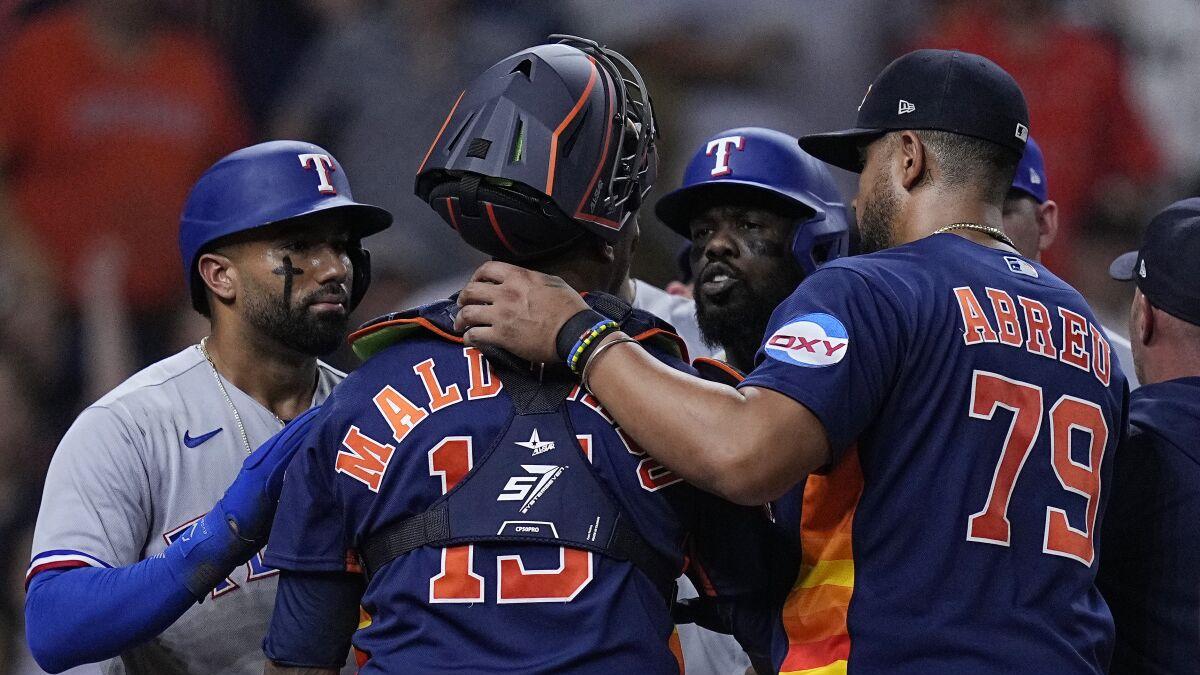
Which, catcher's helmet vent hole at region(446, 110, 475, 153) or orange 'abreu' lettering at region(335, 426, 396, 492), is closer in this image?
orange 'abreu' lettering at region(335, 426, 396, 492)

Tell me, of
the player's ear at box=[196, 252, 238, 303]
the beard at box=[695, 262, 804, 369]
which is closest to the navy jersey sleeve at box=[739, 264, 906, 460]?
the beard at box=[695, 262, 804, 369]

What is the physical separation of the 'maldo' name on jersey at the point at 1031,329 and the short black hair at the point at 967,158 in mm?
251

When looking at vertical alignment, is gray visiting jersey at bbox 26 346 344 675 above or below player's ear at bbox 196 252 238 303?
below

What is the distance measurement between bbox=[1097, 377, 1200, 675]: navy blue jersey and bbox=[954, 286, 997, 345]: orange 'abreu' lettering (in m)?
0.66

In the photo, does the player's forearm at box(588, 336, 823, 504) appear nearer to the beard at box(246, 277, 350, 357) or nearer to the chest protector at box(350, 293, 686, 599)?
the chest protector at box(350, 293, 686, 599)

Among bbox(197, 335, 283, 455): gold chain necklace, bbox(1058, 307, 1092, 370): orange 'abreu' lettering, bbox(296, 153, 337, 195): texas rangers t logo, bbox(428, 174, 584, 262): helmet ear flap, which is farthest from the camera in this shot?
bbox(296, 153, 337, 195): texas rangers t logo

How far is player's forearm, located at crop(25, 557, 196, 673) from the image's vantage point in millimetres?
2369

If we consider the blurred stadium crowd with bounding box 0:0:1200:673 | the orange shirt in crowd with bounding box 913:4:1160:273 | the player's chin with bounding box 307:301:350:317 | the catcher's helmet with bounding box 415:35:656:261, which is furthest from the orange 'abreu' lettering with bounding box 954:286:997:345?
the orange shirt in crowd with bounding box 913:4:1160:273

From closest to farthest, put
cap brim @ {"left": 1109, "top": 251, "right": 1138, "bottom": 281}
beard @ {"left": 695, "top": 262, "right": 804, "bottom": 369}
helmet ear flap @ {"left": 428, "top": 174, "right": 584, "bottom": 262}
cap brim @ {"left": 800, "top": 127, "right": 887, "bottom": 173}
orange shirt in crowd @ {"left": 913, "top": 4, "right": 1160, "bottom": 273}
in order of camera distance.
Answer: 1. helmet ear flap @ {"left": 428, "top": 174, "right": 584, "bottom": 262}
2. cap brim @ {"left": 800, "top": 127, "right": 887, "bottom": 173}
3. cap brim @ {"left": 1109, "top": 251, "right": 1138, "bottom": 281}
4. beard @ {"left": 695, "top": 262, "right": 804, "bottom": 369}
5. orange shirt in crowd @ {"left": 913, "top": 4, "right": 1160, "bottom": 273}

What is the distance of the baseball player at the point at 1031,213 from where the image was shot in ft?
12.3

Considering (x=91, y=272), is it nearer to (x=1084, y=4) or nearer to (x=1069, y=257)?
(x=1069, y=257)

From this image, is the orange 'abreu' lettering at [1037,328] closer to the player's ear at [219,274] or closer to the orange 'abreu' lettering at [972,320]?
the orange 'abreu' lettering at [972,320]

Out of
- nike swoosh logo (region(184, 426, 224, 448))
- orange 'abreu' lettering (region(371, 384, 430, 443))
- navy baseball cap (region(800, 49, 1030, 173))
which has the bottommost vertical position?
nike swoosh logo (region(184, 426, 224, 448))

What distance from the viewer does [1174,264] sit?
2463 mm
